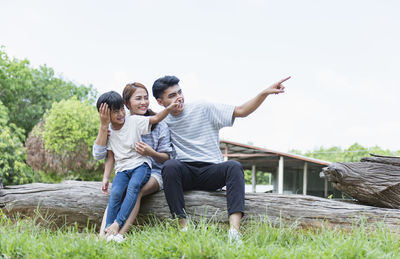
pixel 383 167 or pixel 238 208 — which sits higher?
pixel 383 167

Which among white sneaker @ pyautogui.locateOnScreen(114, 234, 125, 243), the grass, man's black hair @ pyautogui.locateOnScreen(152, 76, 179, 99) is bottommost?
white sneaker @ pyautogui.locateOnScreen(114, 234, 125, 243)

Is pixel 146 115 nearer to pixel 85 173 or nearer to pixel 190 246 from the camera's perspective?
pixel 190 246

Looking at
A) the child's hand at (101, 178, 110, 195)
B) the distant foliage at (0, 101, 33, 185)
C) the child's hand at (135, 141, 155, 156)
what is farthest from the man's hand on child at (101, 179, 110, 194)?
the distant foliage at (0, 101, 33, 185)

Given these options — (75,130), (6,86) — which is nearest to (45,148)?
(75,130)

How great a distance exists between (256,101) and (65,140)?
1682 cm

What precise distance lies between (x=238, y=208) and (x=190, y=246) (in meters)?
0.86

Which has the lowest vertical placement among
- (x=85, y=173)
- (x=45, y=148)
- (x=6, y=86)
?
(x=85, y=173)

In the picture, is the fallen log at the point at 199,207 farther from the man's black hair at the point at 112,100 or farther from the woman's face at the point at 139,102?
the man's black hair at the point at 112,100

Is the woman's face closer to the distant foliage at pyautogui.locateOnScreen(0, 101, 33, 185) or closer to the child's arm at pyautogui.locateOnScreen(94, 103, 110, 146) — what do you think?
the child's arm at pyautogui.locateOnScreen(94, 103, 110, 146)

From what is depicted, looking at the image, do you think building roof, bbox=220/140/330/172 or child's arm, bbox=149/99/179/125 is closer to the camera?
child's arm, bbox=149/99/179/125

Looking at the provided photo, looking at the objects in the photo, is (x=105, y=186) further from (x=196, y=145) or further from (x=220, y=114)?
(x=220, y=114)

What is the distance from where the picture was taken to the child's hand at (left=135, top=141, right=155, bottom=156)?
3.83 metres

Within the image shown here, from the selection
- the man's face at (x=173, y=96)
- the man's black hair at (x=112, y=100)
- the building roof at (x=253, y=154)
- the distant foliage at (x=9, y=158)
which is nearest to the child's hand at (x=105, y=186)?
the man's black hair at (x=112, y=100)

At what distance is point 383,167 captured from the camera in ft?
13.0
